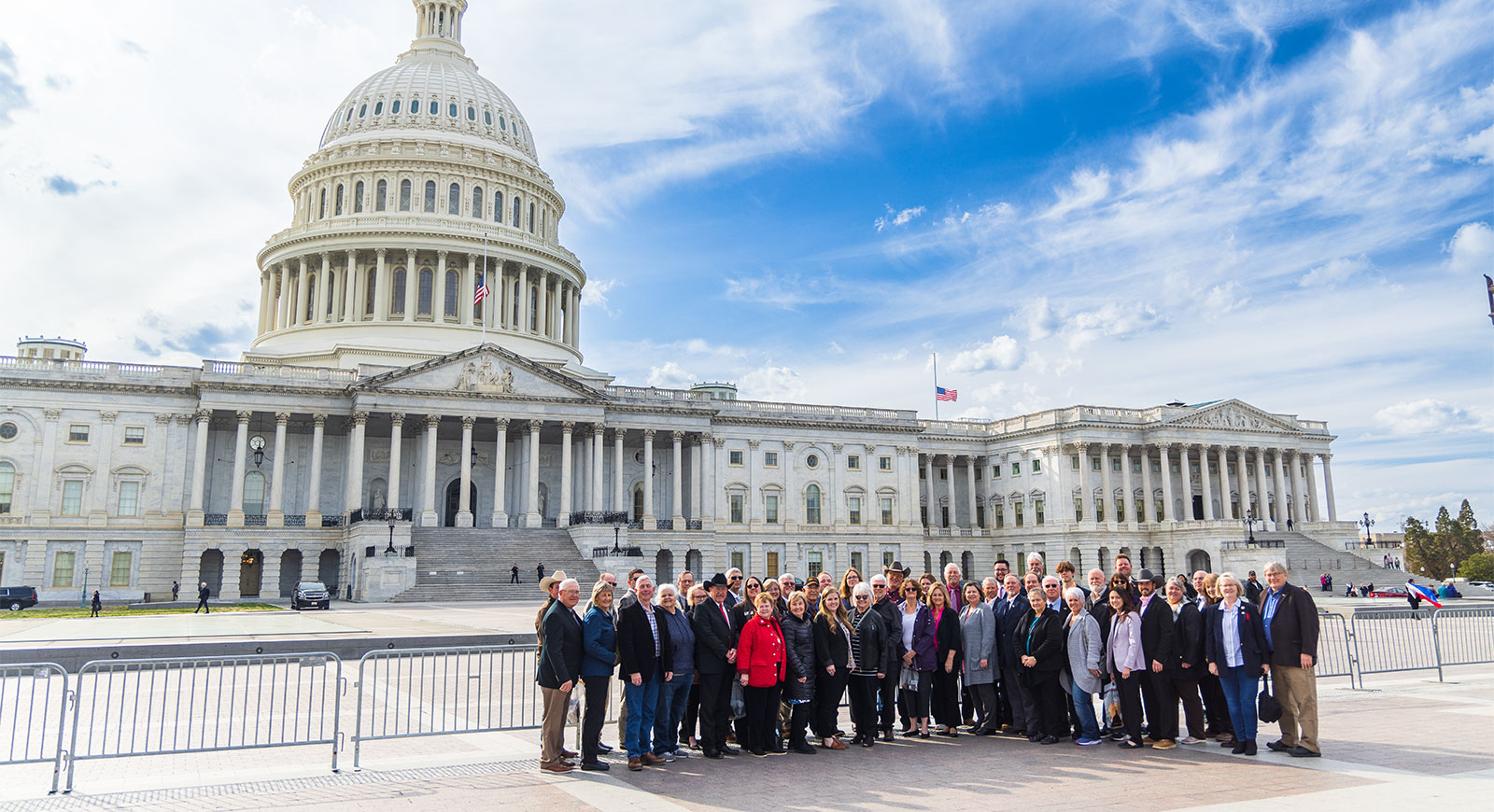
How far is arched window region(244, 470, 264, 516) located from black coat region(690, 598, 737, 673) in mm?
56206

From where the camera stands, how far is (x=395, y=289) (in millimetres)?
76938

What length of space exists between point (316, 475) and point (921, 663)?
53561mm

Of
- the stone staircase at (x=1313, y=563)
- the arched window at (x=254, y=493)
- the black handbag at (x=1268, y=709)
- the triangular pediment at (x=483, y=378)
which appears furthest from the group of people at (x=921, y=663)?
the stone staircase at (x=1313, y=563)

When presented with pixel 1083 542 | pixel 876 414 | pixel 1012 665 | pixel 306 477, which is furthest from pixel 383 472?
pixel 1012 665

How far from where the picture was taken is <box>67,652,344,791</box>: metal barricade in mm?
12570

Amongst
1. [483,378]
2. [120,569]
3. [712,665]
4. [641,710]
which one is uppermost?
[483,378]

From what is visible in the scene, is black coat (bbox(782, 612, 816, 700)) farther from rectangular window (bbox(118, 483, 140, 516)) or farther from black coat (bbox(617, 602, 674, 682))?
rectangular window (bbox(118, 483, 140, 516))

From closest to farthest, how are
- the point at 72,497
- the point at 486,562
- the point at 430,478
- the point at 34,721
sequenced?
the point at 34,721
the point at 486,562
the point at 72,497
the point at 430,478

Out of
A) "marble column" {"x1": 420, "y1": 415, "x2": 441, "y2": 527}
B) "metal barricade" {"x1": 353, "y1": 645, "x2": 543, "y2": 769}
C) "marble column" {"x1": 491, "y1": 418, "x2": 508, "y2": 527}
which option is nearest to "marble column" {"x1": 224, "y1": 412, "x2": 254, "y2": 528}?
"marble column" {"x1": 420, "y1": 415, "x2": 441, "y2": 527}

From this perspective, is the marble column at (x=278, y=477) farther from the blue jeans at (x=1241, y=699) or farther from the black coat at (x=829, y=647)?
the blue jeans at (x=1241, y=699)

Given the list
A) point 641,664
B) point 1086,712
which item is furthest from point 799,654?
point 1086,712

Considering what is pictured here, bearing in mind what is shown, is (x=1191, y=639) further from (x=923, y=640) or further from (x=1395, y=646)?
(x=1395, y=646)

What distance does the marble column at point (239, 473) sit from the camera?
191 ft

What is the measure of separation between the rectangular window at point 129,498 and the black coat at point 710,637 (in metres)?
57.4
